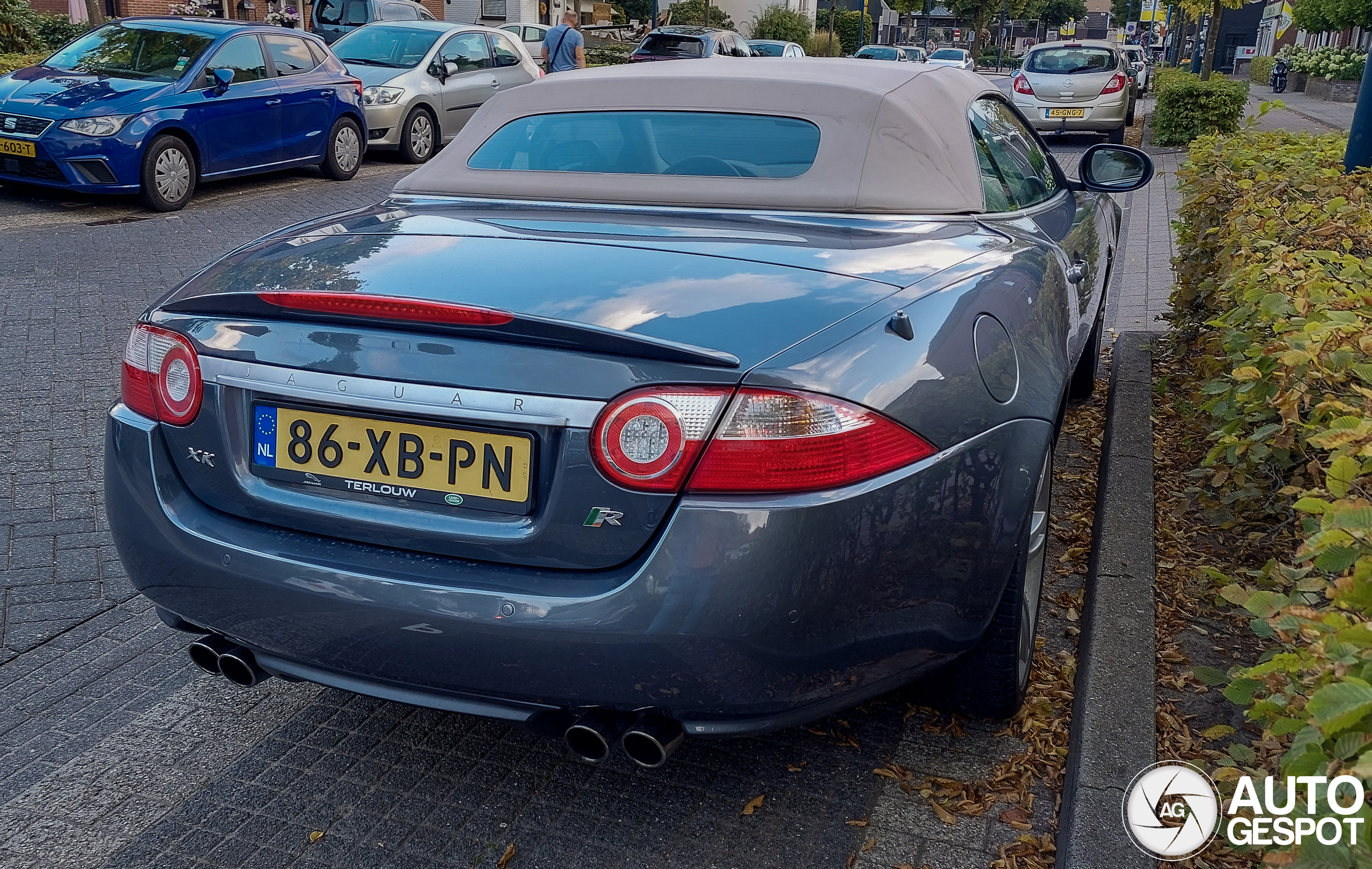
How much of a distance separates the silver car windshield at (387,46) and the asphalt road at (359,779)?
12.0 metres

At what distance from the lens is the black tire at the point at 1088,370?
5398 millimetres

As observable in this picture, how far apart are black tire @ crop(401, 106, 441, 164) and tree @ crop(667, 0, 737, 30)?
127ft

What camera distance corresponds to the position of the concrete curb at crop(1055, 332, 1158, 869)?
8.01ft

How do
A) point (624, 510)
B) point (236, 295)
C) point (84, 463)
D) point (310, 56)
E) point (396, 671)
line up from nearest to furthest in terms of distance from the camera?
1. point (624, 510)
2. point (396, 671)
3. point (236, 295)
4. point (84, 463)
5. point (310, 56)

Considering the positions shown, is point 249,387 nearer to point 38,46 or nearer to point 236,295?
point 236,295

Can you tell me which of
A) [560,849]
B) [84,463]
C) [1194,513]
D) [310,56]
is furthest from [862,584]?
[310,56]

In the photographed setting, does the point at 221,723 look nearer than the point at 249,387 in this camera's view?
No

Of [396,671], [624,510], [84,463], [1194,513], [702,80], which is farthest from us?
[84,463]

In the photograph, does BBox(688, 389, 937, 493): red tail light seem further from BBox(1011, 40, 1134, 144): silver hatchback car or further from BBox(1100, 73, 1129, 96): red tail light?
BBox(1100, 73, 1129, 96): red tail light

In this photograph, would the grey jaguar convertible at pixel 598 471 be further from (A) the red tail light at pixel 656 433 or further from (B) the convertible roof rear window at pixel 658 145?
(B) the convertible roof rear window at pixel 658 145

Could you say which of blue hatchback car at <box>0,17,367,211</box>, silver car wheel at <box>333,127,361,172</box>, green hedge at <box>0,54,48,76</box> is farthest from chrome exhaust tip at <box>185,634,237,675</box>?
green hedge at <box>0,54,48,76</box>

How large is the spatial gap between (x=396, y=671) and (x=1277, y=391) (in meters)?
2.28

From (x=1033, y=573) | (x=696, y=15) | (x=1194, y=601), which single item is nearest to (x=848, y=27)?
(x=696, y=15)

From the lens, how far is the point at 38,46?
20531mm
